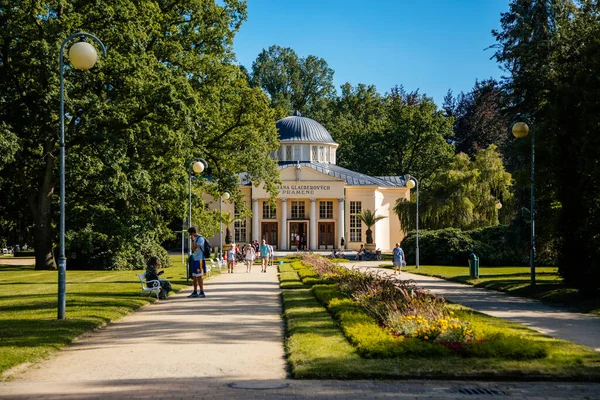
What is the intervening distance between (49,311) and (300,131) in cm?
6265

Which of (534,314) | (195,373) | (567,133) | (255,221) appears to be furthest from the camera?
(255,221)

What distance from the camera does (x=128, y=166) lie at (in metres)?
33.2

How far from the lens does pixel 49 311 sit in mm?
17047

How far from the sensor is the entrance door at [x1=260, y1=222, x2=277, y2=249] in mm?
73875

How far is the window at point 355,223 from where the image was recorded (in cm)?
7488

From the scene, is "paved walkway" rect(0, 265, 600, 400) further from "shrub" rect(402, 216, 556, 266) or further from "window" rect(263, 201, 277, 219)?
"window" rect(263, 201, 277, 219)

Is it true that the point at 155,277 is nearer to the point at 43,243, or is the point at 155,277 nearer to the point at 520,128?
the point at 520,128

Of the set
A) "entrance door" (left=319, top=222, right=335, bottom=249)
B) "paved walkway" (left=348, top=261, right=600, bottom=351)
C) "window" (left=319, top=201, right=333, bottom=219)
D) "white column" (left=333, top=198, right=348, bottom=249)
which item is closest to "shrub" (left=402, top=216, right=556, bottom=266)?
"paved walkway" (left=348, top=261, right=600, bottom=351)

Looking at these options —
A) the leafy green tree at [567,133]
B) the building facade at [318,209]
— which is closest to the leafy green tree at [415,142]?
the building facade at [318,209]

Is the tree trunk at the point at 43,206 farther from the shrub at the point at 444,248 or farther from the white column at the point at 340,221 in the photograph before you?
the white column at the point at 340,221

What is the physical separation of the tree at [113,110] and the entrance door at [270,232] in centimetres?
3396

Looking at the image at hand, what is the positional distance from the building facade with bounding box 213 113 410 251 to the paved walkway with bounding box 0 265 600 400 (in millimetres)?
57306

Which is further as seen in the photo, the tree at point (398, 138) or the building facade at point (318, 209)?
the tree at point (398, 138)

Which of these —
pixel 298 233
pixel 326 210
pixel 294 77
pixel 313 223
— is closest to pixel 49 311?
pixel 313 223
